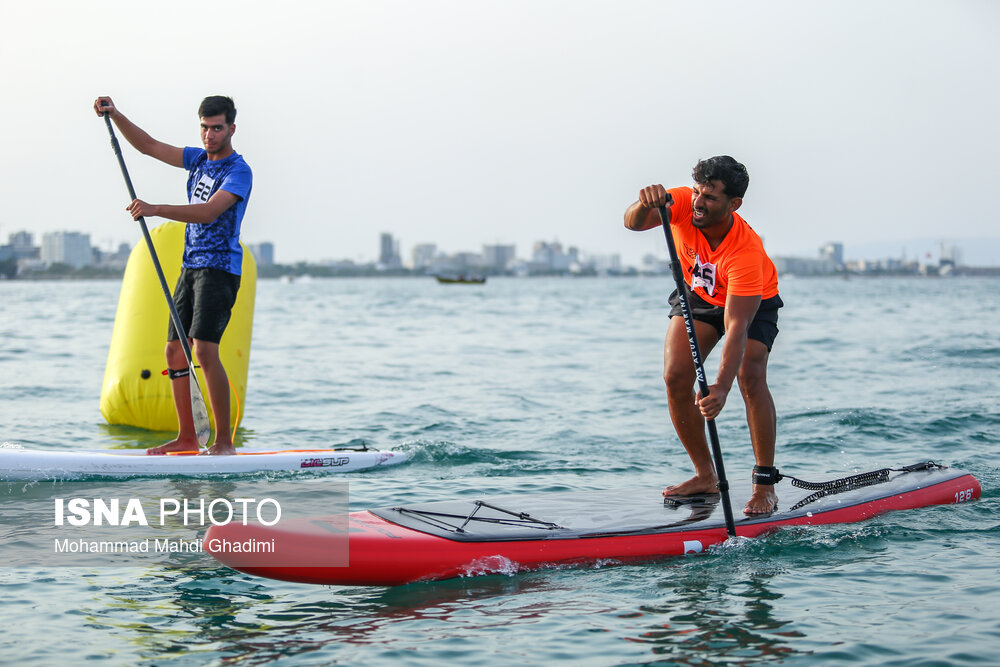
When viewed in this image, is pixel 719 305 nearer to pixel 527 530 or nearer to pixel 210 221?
pixel 527 530

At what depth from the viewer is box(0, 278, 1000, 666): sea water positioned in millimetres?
4004

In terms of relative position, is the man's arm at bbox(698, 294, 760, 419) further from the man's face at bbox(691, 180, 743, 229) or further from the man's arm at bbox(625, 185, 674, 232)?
the man's arm at bbox(625, 185, 674, 232)

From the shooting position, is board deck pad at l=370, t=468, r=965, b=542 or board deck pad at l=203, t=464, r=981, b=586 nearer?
board deck pad at l=203, t=464, r=981, b=586

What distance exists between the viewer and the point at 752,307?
518 cm

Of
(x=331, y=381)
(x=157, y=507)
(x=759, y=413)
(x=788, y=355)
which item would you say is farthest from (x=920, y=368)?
(x=157, y=507)

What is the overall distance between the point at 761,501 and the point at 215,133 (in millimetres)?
4210

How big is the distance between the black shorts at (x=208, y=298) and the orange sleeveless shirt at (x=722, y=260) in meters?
3.12

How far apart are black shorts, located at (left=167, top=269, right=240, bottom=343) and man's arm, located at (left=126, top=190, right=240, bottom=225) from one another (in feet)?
1.27

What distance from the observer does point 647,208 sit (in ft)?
17.4

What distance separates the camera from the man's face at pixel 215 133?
21.7 ft

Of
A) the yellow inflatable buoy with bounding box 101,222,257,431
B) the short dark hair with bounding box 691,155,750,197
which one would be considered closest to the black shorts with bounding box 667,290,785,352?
the short dark hair with bounding box 691,155,750,197

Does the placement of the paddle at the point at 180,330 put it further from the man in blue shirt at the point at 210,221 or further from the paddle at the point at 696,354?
the paddle at the point at 696,354

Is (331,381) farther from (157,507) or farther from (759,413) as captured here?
(759,413)

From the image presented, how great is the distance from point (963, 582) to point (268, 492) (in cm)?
431
